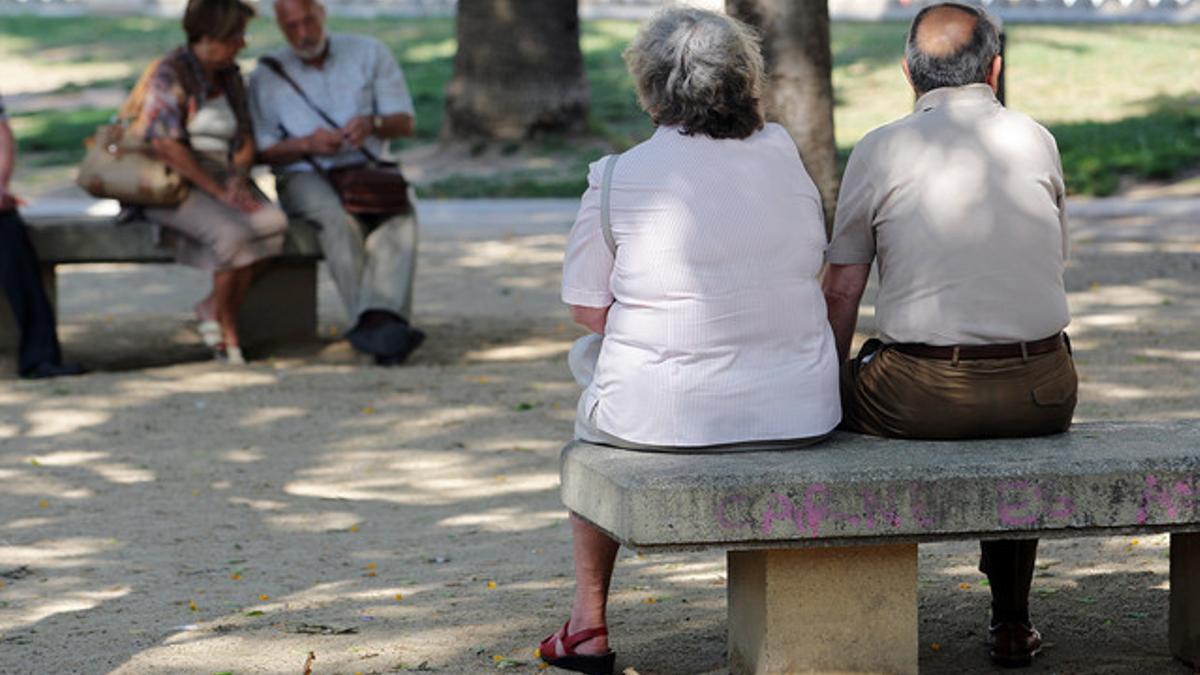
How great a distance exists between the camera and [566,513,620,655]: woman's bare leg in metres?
4.50

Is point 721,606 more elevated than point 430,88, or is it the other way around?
point 721,606

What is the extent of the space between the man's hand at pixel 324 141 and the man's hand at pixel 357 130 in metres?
0.03

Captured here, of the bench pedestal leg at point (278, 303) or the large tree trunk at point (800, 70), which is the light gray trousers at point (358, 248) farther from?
the large tree trunk at point (800, 70)

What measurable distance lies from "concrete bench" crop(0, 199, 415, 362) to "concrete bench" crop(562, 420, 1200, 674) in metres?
5.20

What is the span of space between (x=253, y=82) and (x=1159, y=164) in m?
8.75

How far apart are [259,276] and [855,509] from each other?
6.15m

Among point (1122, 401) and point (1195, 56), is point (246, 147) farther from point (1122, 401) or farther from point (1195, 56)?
point (1195, 56)

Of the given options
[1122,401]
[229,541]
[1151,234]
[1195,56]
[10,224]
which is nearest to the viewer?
[229,541]

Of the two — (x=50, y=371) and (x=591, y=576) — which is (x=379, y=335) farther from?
(x=591, y=576)

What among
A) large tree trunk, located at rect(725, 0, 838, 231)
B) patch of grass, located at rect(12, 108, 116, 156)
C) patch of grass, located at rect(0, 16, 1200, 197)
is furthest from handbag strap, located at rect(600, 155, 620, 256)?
patch of grass, located at rect(12, 108, 116, 156)

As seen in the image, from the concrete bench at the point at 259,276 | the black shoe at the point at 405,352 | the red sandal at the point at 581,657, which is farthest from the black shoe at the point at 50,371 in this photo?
the red sandal at the point at 581,657

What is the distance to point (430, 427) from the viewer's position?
7.99m

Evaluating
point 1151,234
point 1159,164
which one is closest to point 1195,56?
point 1159,164

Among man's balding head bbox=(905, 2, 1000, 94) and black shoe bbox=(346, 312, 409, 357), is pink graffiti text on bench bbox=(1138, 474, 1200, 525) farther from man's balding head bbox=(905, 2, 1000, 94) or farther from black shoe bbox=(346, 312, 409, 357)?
black shoe bbox=(346, 312, 409, 357)
